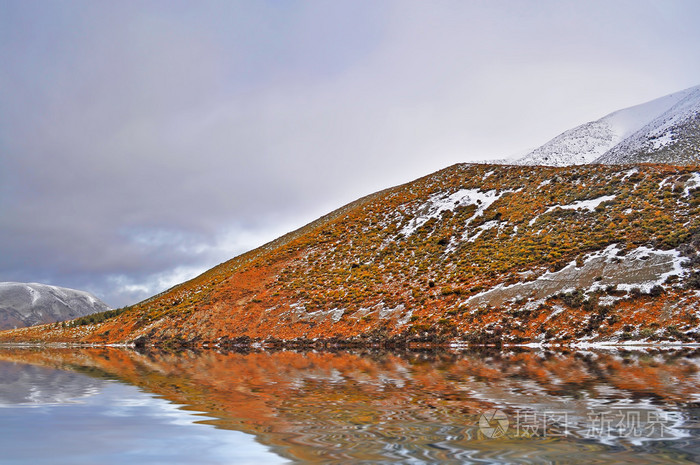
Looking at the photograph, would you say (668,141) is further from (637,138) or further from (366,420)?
(366,420)

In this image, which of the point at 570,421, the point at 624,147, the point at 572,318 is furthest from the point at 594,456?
the point at 624,147

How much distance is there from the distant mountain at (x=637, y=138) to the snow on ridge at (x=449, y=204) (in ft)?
153

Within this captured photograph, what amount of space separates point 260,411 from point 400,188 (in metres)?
71.1

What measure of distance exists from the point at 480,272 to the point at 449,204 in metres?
20.6

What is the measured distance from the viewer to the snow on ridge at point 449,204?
58.9 metres

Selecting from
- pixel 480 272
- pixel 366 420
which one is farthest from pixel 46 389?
pixel 480 272

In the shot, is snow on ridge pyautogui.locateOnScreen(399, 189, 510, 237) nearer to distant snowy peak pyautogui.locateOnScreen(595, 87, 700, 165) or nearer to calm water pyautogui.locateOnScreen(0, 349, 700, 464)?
calm water pyautogui.locateOnScreen(0, 349, 700, 464)

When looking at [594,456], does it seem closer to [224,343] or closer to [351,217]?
[224,343]

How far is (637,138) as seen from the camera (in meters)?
119

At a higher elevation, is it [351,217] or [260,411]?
[351,217]

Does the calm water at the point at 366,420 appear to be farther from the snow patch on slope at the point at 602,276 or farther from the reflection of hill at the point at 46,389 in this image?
the snow patch on slope at the point at 602,276

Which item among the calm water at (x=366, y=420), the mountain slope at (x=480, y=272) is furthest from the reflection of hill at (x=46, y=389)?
A: the mountain slope at (x=480, y=272)

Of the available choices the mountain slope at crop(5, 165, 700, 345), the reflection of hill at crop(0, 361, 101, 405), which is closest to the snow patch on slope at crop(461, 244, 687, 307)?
the mountain slope at crop(5, 165, 700, 345)

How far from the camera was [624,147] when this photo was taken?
117 metres
